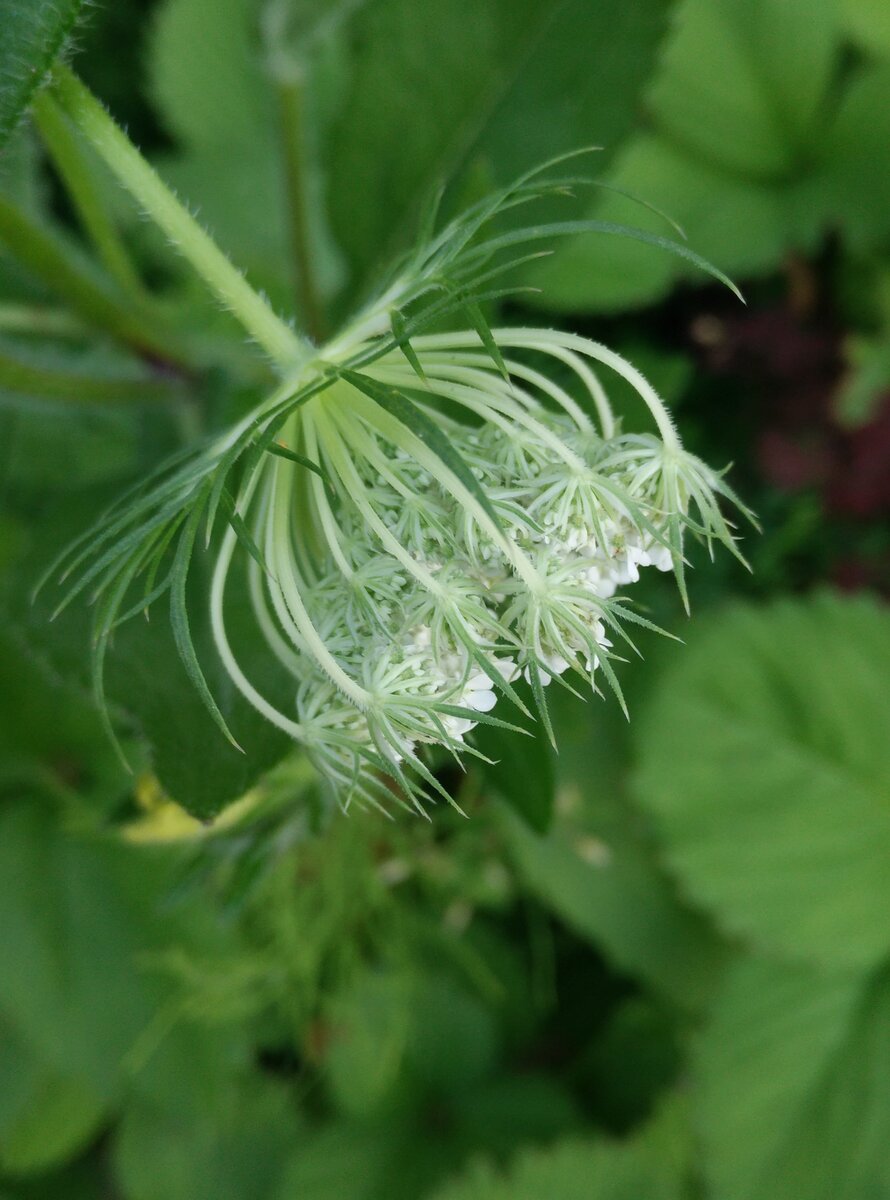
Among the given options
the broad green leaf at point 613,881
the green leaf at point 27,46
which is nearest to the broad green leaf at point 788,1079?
the broad green leaf at point 613,881

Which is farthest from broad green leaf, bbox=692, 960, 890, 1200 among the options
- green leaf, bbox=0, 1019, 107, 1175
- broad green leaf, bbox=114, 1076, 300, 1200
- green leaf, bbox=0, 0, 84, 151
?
green leaf, bbox=0, 0, 84, 151

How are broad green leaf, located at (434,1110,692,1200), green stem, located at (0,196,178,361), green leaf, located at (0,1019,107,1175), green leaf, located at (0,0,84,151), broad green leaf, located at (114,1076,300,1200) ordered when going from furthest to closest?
broad green leaf, located at (114,1076,300,1200)
green leaf, located at (0,1019,107,1175)
broad green leaf, located at (434,1110,692,1200)
green stem, located at (0,196,178,361)
green leaf, located at (0,0,84,151)

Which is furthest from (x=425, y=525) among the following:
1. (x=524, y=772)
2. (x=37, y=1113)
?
(x=37, y=1113)

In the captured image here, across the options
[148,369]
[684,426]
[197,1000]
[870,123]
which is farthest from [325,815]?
[870,123]

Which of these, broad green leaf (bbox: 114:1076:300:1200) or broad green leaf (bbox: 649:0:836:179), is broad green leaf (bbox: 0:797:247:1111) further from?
broad green leaf (bbox: 649:0:836:179)

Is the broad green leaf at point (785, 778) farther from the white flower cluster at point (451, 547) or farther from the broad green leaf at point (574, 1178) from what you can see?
the white flower cluster at point (451, 547)

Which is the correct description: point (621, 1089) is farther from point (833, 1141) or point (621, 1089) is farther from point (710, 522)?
point (710, 522)

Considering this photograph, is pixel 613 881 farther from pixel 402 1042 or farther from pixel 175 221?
pixel 175 221
